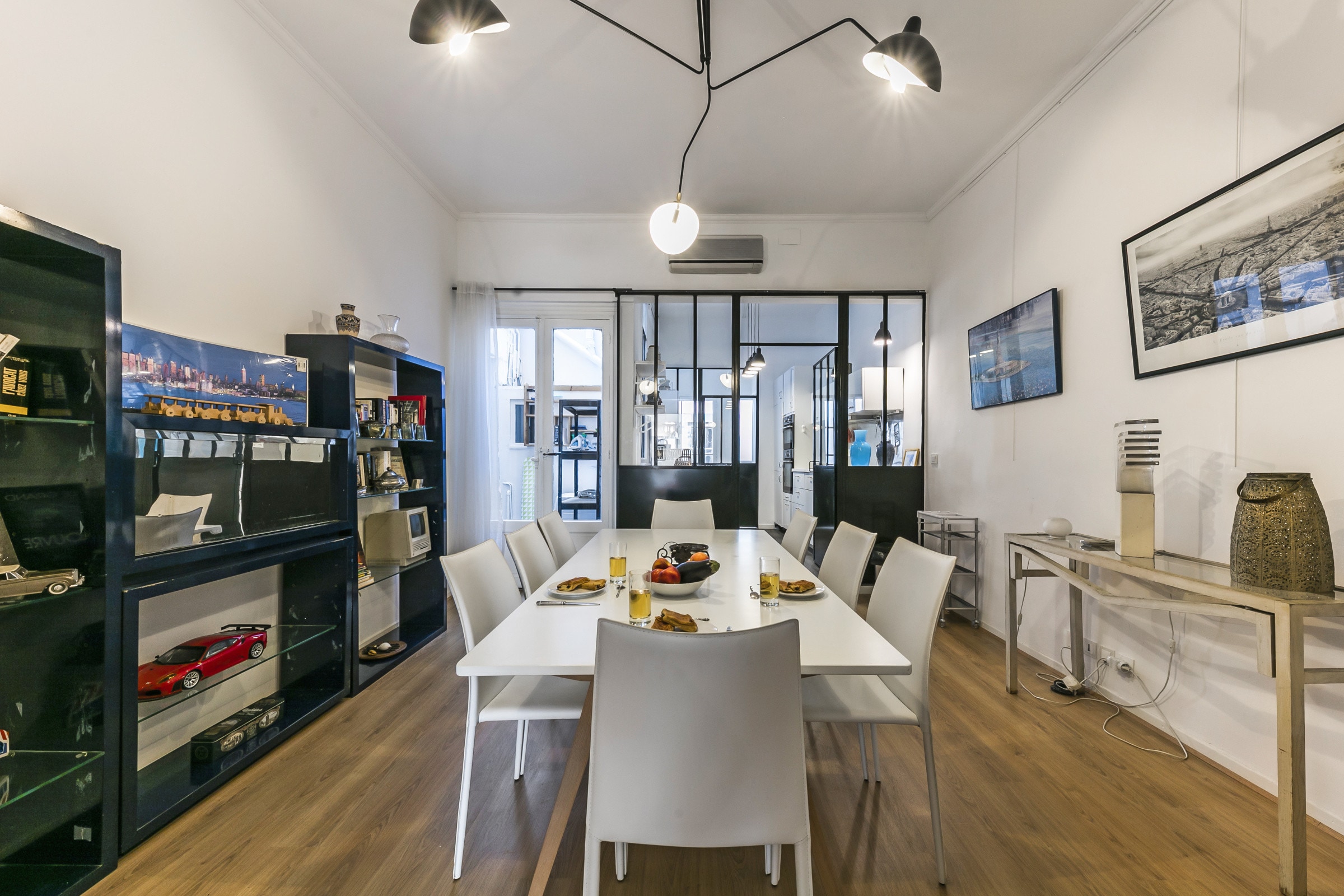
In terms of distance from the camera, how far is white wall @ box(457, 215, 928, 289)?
4.82 meters

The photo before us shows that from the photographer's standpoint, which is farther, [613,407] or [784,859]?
[613,407]

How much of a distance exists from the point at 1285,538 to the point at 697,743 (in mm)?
1821

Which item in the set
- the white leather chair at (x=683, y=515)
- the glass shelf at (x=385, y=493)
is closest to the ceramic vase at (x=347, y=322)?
the glass shelf at (x=385, y=493)

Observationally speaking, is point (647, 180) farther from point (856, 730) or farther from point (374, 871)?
point (374, 871)

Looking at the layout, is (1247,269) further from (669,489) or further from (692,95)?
(669,489)

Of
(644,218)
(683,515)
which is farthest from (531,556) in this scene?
(644,218)

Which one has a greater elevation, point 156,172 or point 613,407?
point 156,172

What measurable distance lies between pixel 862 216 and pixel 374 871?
5.11 m

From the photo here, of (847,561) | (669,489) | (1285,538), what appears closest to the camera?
(1285,538)

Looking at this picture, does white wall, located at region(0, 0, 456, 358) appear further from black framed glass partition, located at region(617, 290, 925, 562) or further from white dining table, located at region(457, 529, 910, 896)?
Result: black framed glass partition, located at region(617, 290, 925, 562)

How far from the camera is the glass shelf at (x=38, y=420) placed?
1.40 metres

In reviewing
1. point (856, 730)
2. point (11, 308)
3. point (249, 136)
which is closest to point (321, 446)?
point (11, 308)

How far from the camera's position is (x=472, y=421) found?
466 cm

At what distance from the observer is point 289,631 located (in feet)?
8.24
